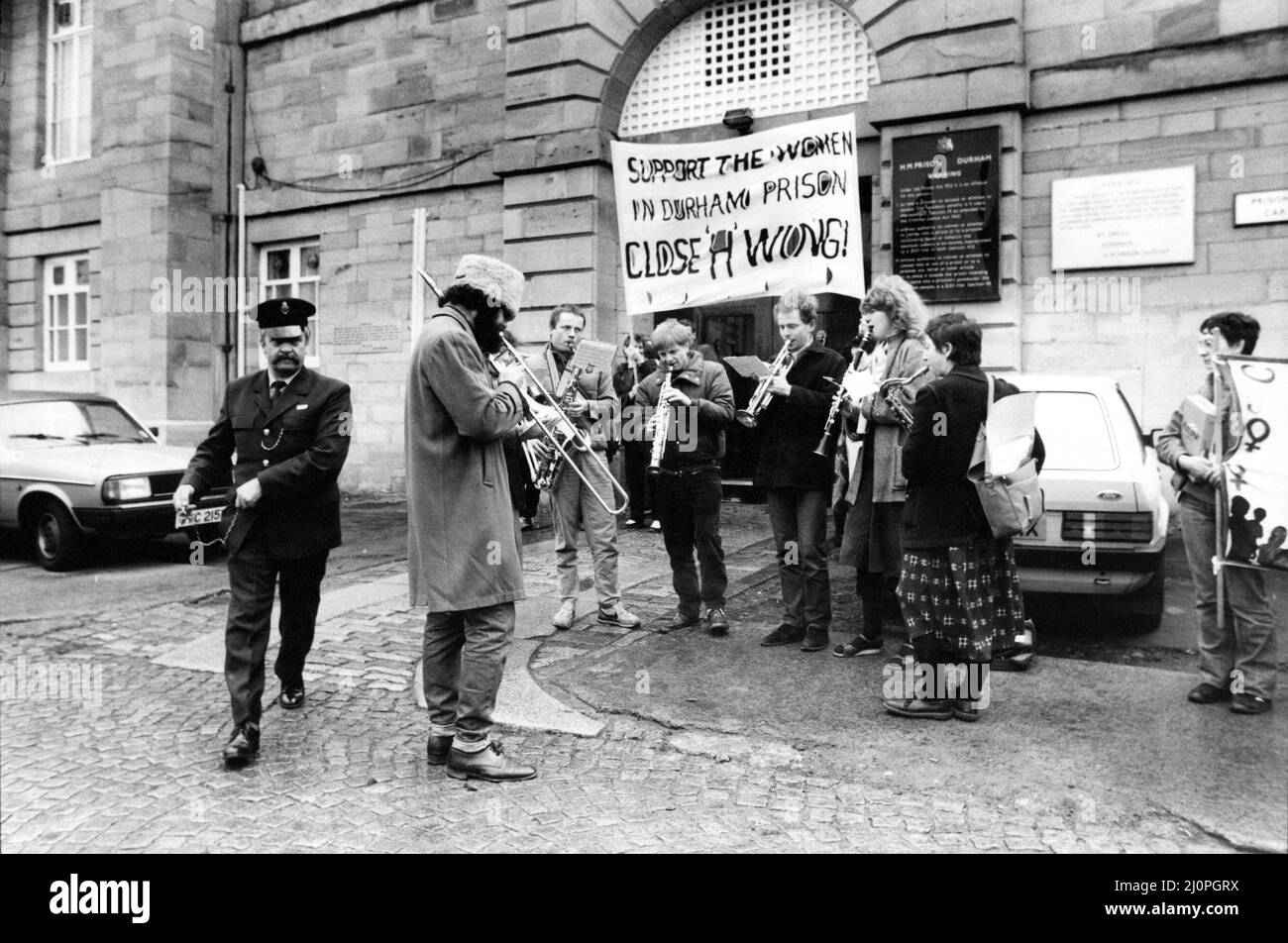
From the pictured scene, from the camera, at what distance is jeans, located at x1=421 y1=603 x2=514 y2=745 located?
414 centimetres

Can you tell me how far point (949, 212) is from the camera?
962cm

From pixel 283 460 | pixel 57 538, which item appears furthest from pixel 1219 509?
pixel 57 538

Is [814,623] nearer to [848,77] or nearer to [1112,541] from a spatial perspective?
[1112,541]

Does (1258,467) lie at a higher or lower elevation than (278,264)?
lower

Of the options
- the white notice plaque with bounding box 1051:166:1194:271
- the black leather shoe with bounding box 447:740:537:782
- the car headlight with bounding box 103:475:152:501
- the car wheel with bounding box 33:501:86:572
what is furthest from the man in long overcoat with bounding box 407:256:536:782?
the white notice plaque with bounding box 1051:166:1194:271

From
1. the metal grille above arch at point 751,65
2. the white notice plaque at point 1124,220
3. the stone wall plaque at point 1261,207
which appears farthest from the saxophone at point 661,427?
the metal grille above arch at point 751,65

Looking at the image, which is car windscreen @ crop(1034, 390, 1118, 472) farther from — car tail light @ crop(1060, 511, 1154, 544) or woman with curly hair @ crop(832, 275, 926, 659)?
woman with curly hair @ crop(832, 275, 926, 659)

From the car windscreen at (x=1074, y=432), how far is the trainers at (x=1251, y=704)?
154 centimetres

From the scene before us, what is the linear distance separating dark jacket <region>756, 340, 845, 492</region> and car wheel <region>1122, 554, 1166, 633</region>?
1914 millimetres

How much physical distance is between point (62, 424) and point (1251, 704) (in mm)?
10195

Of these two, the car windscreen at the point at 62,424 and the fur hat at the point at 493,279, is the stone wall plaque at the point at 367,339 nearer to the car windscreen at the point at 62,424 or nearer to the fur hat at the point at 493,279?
the car windscreen at the point at 62,424

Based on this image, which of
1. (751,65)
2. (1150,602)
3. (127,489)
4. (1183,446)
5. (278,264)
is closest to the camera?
(1183,446)

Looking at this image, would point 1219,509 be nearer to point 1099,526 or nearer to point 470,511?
point 1099,526

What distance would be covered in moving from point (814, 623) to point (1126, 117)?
6.11 m
